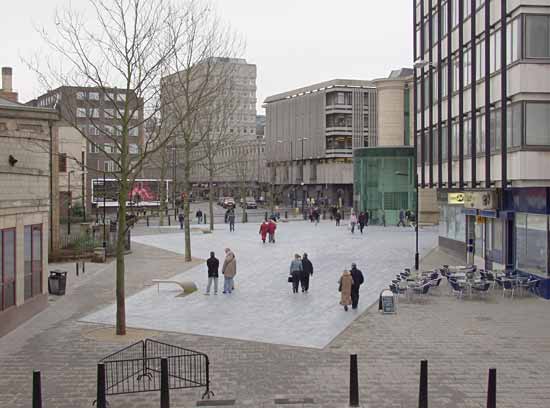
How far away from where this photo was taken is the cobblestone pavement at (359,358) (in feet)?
37.4

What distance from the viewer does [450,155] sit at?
31.9 m

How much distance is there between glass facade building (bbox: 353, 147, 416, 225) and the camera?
56.4 m

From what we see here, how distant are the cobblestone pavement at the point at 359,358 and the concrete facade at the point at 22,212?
0.72 m

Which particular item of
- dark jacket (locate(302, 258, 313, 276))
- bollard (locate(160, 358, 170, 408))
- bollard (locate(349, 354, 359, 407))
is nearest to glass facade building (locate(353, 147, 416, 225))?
dark jacket (locate(302, 258, 313, 276))

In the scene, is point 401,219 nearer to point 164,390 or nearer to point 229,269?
point 229,269

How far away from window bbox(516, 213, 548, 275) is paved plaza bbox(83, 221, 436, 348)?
4836mm

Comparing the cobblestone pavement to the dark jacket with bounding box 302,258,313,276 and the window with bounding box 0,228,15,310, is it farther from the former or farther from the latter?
the dark jacket with bounding box 302,258,313,276

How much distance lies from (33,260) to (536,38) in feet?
58.1

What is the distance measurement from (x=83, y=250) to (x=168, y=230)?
61.2 ft

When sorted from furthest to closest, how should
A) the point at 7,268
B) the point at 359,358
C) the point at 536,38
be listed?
1. the point at 536,38
2. the point at 7,268
3. the point at 359,358

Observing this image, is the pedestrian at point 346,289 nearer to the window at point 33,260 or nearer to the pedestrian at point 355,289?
the pedestrian at point 355,289

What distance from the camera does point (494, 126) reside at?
25953 millimetres

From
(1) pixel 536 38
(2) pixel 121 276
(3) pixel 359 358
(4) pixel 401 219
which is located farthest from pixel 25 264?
(4) pixel 401 219

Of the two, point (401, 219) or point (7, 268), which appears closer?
point (7, 268)
